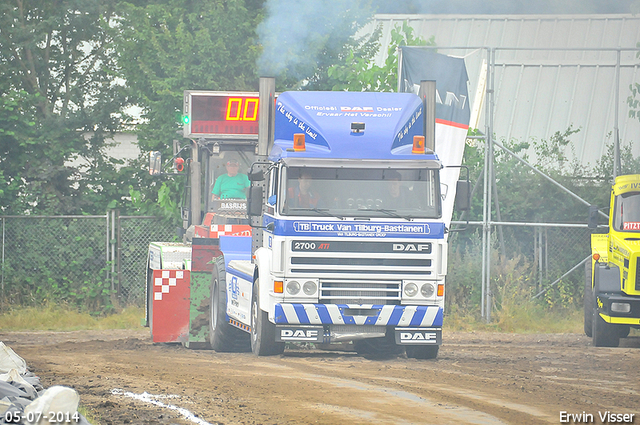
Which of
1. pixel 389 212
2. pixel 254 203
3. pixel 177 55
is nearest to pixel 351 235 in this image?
pixel 389 212

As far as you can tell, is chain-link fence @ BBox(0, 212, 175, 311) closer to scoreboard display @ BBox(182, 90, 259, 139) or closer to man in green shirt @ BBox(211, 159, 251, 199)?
man in green shirt @ BBox(211, 159, 251, 199)

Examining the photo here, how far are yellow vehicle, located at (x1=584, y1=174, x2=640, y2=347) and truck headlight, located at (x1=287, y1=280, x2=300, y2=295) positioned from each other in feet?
18.4

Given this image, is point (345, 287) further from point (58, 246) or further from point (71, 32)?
point (71, 32)

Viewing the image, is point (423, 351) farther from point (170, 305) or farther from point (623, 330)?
point (623, 330)

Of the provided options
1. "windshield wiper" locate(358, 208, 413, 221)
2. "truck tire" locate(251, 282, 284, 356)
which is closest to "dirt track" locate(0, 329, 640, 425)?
"truck tire" locate(251, 282, 284, 356)

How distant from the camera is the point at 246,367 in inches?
439

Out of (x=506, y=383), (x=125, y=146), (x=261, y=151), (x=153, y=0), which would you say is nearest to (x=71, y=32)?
(x=153, y=0)

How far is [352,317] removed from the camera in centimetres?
1109

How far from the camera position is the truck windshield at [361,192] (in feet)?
36.4

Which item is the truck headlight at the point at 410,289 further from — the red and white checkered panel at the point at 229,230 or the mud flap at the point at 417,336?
the red and white checkered panel at the point at 229,230

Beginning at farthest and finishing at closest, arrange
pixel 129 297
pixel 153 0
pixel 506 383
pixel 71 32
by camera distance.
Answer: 1. pixel 71 32
2. pixel 153 0
3. pixel 129 297
4. pixel 506 383

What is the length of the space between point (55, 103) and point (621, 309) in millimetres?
14453

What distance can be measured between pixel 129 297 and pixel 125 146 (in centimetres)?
882

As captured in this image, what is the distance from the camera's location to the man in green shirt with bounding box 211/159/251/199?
15047mm
